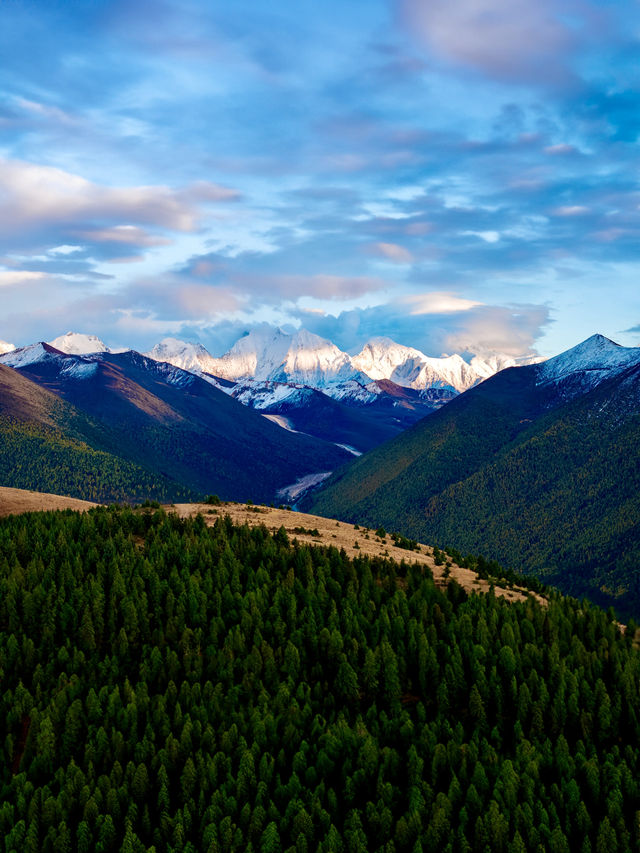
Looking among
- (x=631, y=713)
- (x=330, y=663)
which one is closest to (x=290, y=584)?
(x=330, y=663)

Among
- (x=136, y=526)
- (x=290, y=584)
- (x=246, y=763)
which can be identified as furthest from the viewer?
(x=136, y=526)

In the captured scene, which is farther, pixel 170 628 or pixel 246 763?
pixel 170 628

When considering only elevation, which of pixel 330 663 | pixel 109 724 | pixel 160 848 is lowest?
pixel 160 848

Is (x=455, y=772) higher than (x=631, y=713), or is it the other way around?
(x=631, y=713)

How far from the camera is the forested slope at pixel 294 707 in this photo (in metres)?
103

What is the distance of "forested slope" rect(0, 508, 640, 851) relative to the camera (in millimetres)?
102938

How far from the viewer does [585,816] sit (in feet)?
337

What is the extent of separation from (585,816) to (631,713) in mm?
29622

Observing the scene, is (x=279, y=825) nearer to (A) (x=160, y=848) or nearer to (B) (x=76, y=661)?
(A) (x=160, y=848)

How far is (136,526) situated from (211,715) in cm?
7282

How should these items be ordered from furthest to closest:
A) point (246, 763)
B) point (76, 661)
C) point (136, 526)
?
point (136, 526) < point (76, 661) < point (246, 763)

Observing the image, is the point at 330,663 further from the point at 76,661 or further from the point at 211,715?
the point at 76,661

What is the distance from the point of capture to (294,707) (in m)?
122

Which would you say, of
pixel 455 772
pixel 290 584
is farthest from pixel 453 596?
pixel 455 772
